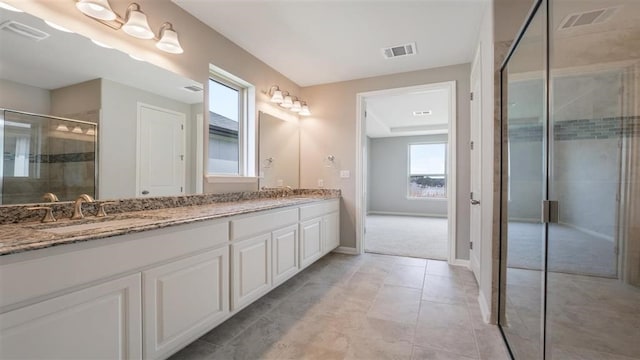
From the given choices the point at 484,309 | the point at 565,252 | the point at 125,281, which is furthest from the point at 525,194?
the point at 125,281

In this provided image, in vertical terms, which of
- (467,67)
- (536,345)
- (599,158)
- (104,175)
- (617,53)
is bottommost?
(536,345)

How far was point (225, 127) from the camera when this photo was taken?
2920 mm

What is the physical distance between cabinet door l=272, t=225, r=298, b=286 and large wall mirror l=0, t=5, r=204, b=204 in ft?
2.74

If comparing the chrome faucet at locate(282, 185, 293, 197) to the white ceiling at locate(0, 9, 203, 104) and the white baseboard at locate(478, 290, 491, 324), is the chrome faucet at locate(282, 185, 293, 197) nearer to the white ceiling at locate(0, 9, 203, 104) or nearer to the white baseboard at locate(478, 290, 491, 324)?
the white ceiling at locate(0, 9, 203, 104)

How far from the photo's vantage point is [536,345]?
5.23 ft

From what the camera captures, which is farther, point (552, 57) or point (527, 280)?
point (527, 280)

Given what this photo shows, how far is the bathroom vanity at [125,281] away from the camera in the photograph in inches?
37.6

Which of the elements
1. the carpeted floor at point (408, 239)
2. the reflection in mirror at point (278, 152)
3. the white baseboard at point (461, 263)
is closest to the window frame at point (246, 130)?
the reflection in mirror at point (278, 152)

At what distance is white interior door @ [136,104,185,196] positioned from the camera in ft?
6.47

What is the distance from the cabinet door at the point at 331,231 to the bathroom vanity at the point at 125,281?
1298 mm

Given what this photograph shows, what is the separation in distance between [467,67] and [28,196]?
4.07m

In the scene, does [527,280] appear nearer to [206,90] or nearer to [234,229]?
[234,229]

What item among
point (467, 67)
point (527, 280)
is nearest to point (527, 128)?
point (527, 280)

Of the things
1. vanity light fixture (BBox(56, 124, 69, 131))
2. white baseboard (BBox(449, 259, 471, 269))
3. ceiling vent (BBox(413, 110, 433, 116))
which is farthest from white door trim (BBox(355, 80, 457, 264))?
vanity light fixture (BBox(56, 124, 69, 131))
